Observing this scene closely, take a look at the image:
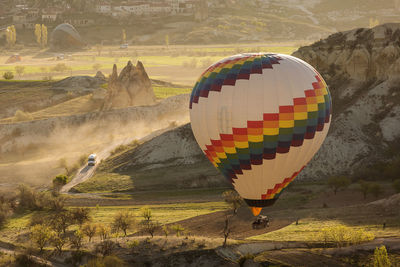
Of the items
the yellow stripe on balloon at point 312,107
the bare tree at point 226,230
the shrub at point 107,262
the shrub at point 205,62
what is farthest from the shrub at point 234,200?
the shrub at point 205,62

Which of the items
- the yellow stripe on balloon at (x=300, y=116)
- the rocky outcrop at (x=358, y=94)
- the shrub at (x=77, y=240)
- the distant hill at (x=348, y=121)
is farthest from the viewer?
the distant hill at (x=348, y=121)

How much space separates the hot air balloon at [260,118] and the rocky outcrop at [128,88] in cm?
6243

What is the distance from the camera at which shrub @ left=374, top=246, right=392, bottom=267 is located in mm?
42125

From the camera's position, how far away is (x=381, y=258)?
139ft

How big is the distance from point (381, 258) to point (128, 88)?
72615mm

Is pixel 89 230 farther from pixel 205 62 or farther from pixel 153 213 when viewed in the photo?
pixel 205 62

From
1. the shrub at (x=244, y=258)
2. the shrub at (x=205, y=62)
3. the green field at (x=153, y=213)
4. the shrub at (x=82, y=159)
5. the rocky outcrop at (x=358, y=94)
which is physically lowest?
the shrub at (x=82, y=159)

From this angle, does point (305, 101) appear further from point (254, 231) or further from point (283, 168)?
point (254, 231)

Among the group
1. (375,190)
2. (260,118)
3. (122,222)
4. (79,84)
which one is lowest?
(122,222)

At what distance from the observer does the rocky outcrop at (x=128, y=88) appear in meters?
107

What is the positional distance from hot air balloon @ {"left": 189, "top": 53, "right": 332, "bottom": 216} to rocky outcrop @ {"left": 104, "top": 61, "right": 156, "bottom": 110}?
62435 millimetres

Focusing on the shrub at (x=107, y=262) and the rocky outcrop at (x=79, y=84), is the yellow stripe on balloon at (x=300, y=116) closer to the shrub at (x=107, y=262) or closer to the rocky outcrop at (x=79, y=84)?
the shrub at (x=107, y=262)

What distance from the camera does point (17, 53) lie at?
197 meters

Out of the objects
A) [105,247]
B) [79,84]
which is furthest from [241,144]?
[79,84]
